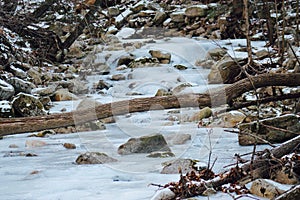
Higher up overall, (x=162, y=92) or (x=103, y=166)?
(x=103, y=166)

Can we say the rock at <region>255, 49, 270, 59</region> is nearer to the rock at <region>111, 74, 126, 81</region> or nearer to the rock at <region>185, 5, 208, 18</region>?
the rock at <region>111, 74, 126, 81</region>

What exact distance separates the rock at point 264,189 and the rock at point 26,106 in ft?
11.8

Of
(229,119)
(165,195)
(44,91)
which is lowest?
(44,91)

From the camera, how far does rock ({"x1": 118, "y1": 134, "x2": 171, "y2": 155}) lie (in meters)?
3.07

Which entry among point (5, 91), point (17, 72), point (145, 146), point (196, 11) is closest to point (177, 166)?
point (145, 146)

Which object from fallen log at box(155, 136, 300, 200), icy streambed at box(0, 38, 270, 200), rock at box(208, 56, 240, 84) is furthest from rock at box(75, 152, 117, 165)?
rock at box(208, 56, 240, 84)

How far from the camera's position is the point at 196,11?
10.0 metres

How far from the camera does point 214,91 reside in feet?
9.77

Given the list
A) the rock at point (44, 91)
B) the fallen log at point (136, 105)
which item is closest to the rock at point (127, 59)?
the rock at point (44, 91)

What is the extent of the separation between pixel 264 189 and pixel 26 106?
12.3ft

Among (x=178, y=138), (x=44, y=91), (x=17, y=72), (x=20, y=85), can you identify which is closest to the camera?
(x=178, y=138)

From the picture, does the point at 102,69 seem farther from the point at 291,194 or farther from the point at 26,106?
the point at 291,194

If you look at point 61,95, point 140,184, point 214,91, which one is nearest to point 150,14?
point 61,95

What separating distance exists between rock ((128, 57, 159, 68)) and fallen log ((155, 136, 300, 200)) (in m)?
5.92
